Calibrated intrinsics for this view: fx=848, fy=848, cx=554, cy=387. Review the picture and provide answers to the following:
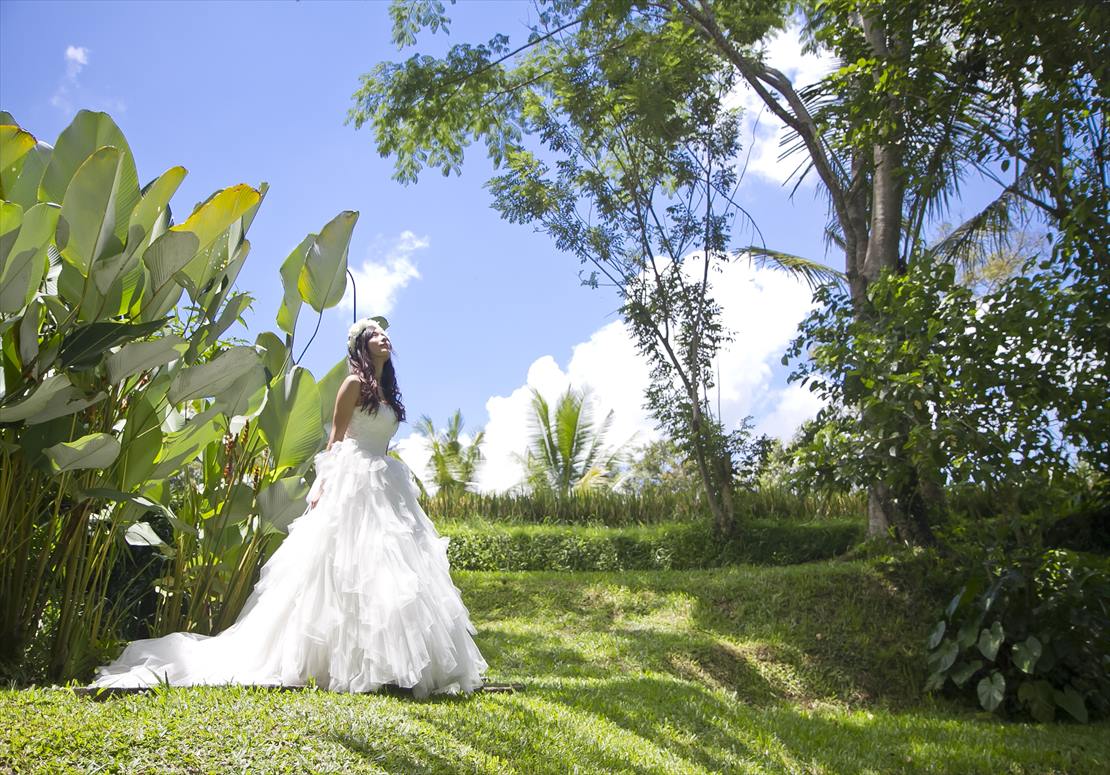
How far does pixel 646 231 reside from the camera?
13711 millimetres

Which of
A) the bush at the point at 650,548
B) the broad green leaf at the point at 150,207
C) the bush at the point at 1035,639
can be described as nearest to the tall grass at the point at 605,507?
the bush at the point at 650,548

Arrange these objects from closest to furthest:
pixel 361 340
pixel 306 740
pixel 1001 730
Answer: pixel 306 740 < pixel 361 340 < pixel 1001 730

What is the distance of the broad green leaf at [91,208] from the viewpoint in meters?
4.00

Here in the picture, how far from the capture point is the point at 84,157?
450 cm

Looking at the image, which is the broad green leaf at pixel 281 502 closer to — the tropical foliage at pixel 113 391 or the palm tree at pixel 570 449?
the tropical foliage at pixel 113 391

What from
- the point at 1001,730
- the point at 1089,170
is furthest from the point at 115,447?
the point at 1089,170

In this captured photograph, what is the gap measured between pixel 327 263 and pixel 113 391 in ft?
4.81

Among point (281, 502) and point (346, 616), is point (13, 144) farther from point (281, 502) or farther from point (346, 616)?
point (346, 616)

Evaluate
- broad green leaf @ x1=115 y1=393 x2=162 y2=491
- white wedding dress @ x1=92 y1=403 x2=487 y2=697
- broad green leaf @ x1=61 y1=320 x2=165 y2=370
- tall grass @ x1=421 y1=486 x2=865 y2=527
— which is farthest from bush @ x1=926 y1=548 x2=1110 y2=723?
tall grass @ x1=421 y1=486 x2=865 y2=527

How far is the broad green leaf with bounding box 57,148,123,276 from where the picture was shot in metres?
4.00

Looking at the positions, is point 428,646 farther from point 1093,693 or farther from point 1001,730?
point 1093,693

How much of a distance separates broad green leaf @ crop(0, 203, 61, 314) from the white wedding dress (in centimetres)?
159

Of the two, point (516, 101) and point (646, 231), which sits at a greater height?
point (516, 101)

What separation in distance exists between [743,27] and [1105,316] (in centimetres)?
654
